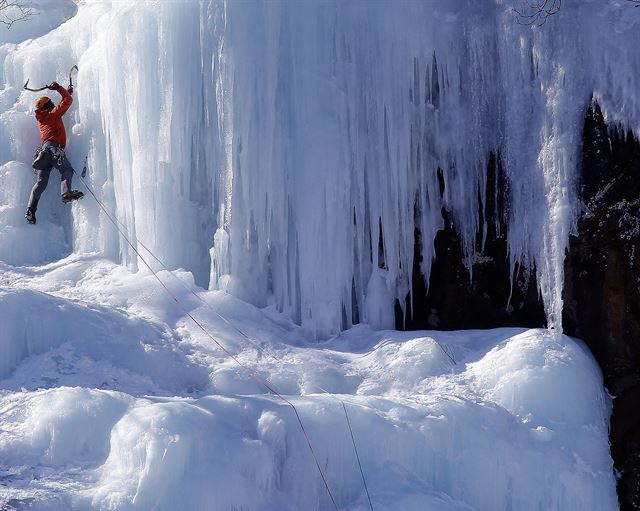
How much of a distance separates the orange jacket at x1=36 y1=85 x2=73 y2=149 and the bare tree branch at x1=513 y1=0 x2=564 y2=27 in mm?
5226

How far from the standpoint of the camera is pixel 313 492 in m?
6.77

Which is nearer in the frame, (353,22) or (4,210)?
(353,22)

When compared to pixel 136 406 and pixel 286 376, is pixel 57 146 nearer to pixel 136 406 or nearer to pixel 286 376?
pixel 286 376

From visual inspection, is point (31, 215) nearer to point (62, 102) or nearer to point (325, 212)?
point (62, 102)

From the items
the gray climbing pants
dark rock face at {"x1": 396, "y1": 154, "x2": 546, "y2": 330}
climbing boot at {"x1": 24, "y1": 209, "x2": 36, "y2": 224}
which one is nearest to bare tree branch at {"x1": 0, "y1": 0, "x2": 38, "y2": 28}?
the gray climbing pants

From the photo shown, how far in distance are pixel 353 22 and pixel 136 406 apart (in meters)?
4.96

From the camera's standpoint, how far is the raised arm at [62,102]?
10852 millimetres

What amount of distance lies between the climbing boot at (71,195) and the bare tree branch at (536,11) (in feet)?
17.0

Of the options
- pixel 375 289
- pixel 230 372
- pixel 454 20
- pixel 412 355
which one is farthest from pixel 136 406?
pixel 454 20

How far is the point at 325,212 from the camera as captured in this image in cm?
962

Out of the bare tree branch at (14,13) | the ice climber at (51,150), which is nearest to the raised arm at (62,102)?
the ice climber at (51,150)

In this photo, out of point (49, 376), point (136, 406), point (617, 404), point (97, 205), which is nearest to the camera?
point (136, 406)

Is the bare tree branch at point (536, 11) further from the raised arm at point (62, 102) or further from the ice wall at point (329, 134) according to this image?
the raised arm at point (62, 102)

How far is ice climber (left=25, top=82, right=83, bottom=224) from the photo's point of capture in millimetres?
10648
